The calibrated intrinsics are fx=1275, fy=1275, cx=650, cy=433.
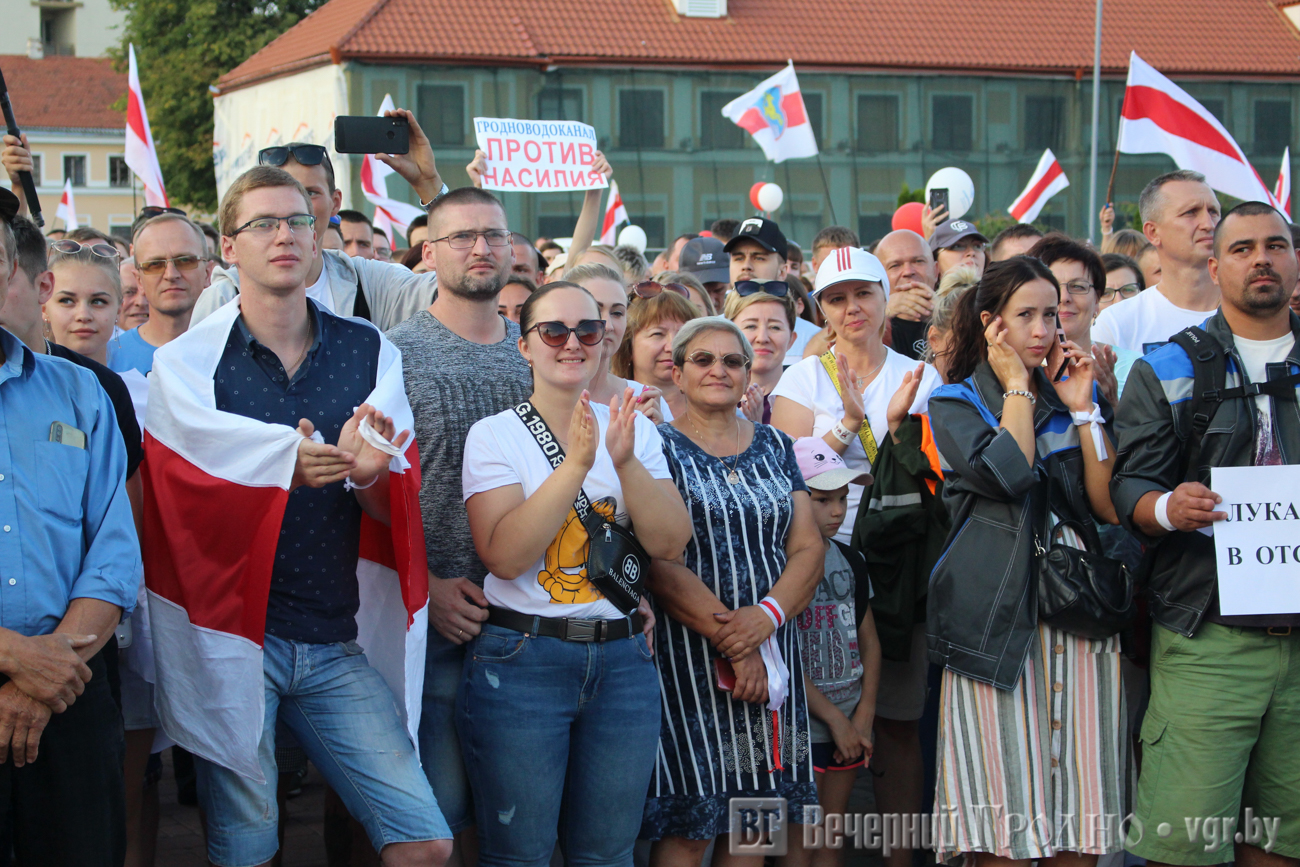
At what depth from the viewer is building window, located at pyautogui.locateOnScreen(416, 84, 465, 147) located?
1335 inches

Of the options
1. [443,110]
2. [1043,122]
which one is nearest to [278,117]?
[443,110]

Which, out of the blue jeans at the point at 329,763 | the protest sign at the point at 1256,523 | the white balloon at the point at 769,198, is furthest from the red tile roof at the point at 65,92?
the protest sign at the point at 1256,523

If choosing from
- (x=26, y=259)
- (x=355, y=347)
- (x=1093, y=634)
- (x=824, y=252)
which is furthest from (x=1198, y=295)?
(x=26, y=259)

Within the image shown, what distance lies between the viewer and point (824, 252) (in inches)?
333

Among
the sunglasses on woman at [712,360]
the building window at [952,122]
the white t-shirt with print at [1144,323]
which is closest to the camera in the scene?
the sunglasses on woman at [712,360]

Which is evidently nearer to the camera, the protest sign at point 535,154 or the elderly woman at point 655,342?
the elderly woman at point 655,342

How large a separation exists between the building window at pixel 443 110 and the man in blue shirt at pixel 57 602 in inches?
1247

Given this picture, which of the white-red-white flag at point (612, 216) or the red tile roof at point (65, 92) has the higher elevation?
the red tile roof at point (65, 92)

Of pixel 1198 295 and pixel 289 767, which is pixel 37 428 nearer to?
pixel 289 767

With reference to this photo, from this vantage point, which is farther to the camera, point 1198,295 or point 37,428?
point 1198,295

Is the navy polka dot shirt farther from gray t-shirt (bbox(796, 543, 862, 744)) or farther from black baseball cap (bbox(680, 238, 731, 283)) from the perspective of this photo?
black baseball cap (bbox(680, 238, 731, 283))

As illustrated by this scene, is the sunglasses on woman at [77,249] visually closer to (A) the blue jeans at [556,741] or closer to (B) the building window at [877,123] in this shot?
(A) the blue jeans at [556,741]

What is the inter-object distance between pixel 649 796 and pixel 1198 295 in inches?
134

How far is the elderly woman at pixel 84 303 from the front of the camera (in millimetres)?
4816
